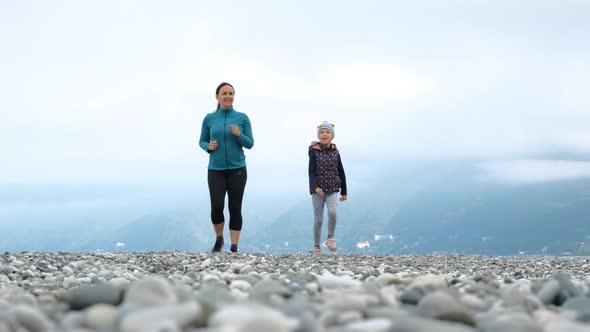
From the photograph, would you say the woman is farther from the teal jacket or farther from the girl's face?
the girl's face

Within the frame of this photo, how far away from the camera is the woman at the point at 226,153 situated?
11.0 m

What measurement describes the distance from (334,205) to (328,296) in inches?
333

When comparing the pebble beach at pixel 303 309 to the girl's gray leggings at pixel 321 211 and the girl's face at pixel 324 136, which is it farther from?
the girl's face at pixel 324 136

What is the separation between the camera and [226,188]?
11.3 m

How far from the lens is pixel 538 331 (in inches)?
111

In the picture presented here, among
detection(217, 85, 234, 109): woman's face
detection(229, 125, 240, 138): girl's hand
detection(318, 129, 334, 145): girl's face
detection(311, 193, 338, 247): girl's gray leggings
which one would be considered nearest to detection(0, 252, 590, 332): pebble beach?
detection(229, 125, 240, 138): girl's hand

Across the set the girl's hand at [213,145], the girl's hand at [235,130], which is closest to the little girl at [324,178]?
the girl's hand at [235,130]

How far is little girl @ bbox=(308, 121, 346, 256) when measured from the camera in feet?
40.0

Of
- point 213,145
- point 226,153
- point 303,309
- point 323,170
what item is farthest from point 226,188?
point 303,309

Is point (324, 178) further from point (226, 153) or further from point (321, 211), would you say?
point (226, 153)

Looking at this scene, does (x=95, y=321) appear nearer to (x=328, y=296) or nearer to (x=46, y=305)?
(x=46, y=305)

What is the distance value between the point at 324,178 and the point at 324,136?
0.85m

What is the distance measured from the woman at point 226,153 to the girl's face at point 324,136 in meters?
1.67

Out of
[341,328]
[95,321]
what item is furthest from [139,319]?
[341,328]
